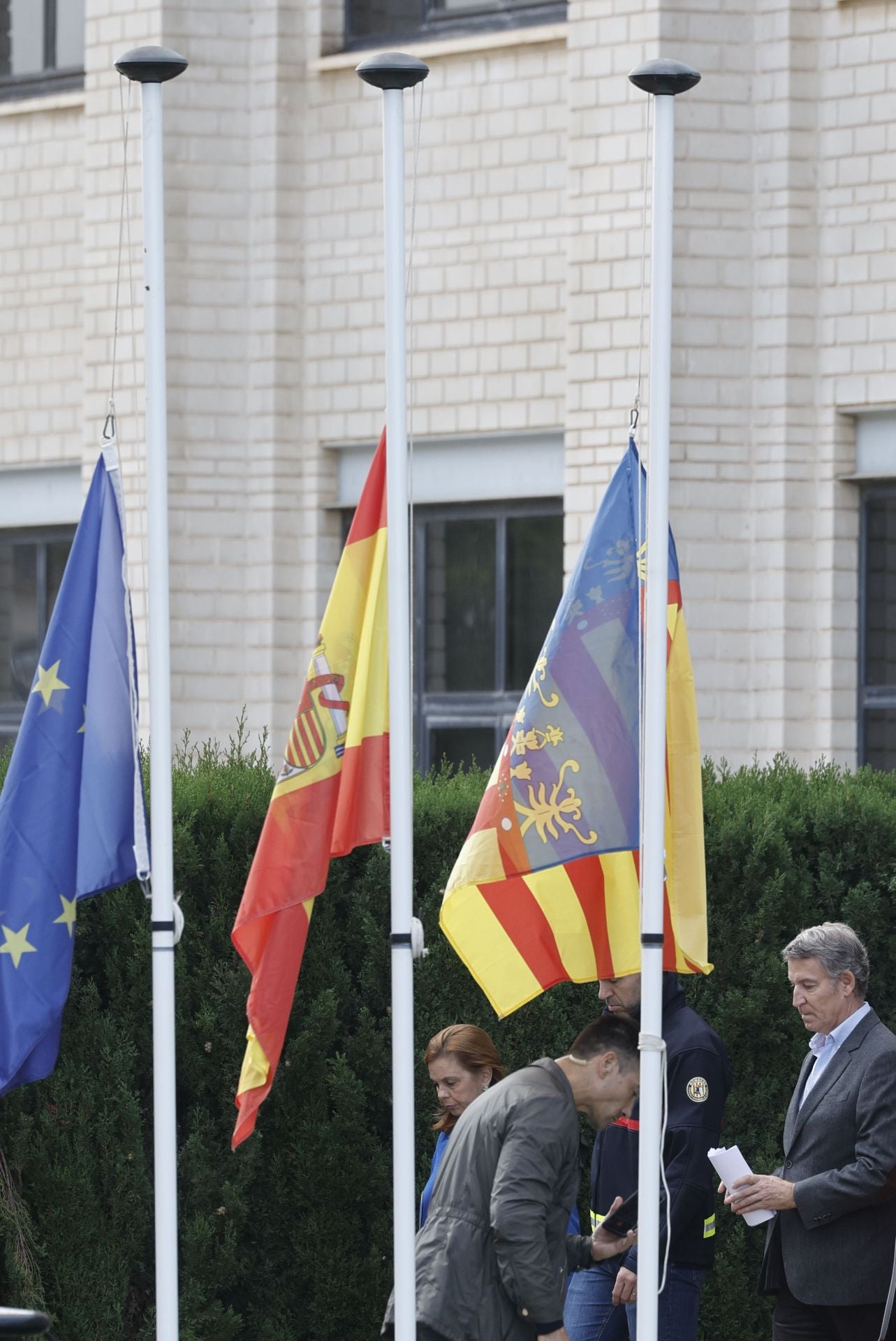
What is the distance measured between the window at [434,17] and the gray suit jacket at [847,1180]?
7389mm

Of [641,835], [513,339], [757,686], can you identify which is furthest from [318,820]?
[513,339]

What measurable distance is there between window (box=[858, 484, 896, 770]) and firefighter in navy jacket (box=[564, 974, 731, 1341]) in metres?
4.70

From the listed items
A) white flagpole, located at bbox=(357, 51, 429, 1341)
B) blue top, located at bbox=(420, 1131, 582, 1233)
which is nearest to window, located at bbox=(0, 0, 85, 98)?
white flagpole, located at bbox=(357, 51, 429, 1341)

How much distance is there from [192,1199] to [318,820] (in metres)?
2.23

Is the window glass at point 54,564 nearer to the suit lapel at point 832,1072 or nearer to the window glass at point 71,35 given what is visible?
the window glass at point 71,35

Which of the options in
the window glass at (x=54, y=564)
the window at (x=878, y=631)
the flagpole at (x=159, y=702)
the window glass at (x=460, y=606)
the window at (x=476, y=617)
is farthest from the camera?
the window glass at (x=54, y=564)

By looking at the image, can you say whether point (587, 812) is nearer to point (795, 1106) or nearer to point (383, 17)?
point (795, 1106)

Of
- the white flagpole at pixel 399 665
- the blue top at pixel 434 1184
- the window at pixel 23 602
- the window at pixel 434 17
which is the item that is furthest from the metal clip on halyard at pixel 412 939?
the window at pixel 23 602

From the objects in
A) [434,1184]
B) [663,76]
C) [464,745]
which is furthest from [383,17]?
[434,1184]

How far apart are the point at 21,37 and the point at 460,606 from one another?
4700 millimetres

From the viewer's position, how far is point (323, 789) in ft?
22.0

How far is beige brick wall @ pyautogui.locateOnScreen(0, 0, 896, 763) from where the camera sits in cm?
1159

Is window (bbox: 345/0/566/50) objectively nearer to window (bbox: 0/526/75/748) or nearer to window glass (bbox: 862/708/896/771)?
window (bbox: 0/526/75/748)

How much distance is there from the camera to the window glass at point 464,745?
42.8ft
